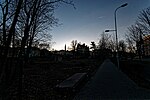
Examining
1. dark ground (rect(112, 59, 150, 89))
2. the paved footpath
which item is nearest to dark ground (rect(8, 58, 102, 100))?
the paved footpath

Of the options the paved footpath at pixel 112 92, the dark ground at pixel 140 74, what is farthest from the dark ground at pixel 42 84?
the dark ground at pixel 140 74

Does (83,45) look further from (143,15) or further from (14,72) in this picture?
(14,72)

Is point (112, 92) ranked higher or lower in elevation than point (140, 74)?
lower

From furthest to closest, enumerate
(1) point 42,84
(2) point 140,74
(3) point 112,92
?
(2) point 140,74 → (1) point 42,84 → (3) point 112,92

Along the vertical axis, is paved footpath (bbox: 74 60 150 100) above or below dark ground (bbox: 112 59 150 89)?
below

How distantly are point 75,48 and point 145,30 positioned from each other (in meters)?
70.6

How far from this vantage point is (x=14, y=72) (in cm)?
762

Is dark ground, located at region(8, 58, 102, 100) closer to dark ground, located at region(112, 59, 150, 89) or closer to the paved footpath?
the paved footpath

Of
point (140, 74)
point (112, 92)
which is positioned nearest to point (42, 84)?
point (112, 92)

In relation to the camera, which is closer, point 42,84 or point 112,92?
point 112,92

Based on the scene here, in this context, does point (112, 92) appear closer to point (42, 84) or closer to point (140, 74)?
Answer: point (42, 84)

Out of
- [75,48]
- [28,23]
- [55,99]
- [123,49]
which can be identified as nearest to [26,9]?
[28,23]

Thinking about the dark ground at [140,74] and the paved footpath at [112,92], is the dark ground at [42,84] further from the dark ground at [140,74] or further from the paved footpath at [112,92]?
the dark ground at [140,74]

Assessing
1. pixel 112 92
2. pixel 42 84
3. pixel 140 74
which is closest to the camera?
pixel 112 92
